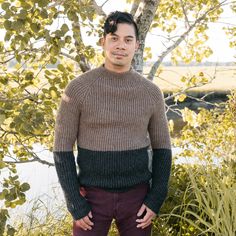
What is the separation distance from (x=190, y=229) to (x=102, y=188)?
41.3 inches

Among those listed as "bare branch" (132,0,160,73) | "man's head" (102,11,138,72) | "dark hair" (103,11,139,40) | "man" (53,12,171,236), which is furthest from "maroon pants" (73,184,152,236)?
"bare branch" (132,0,160,73)

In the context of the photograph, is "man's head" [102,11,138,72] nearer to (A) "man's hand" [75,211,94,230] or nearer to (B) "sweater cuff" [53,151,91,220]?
(B) "sweater cuff" [53,151,91,220]

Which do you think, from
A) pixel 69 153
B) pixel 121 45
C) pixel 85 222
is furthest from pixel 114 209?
pixel 121 45

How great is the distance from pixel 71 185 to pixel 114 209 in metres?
0.30

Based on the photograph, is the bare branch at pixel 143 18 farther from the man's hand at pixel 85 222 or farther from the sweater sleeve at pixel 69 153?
the man's hand at pixel 85 222

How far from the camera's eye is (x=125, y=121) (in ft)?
8.82

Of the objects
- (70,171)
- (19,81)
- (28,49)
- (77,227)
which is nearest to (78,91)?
(70,171)

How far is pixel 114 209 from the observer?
2662 millimetres

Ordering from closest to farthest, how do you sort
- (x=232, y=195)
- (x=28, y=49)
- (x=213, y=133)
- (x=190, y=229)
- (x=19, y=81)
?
(x=232, y=195) → (x=190, y=229) → (x=28, y=49) → (x=19, y=81) → (x=213, y=133)

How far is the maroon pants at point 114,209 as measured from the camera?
8.70 feet

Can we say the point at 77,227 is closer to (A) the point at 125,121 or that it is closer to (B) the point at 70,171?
(B) the point at 70,171

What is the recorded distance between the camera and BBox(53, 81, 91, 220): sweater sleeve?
103 inches

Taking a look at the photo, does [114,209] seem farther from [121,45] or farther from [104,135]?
[121,45]

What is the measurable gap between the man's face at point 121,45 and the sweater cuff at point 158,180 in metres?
0.65
